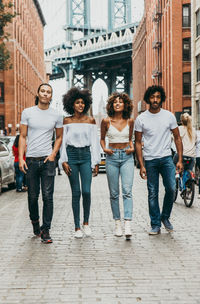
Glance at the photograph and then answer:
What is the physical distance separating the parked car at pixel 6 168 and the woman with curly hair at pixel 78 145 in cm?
771

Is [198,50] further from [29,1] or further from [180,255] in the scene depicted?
[29,1]

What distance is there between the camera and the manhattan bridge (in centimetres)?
9338

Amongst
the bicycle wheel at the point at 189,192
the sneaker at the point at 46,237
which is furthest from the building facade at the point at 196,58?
the sneaker at the point at 46,237

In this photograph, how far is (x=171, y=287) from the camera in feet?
15.4

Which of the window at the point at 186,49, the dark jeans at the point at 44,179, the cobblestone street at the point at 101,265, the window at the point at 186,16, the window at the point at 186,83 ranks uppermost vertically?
the window at the point at 186,16

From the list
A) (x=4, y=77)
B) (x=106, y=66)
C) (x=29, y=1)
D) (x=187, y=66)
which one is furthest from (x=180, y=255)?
(x=106, y=66)

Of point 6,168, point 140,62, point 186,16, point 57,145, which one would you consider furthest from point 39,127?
point 140,62

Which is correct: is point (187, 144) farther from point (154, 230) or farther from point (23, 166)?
point (23, 166)

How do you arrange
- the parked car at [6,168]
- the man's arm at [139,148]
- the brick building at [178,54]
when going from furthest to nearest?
the brick building at [178,54], the parked car at [6,168], the man's arm at [139,148]

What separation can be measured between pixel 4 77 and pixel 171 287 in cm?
5576

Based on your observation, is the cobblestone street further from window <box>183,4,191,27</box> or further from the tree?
window <box>183,4,191,27</box>

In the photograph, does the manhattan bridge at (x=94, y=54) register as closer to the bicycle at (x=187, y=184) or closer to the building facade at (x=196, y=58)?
the building facade at (x=196, y=58)

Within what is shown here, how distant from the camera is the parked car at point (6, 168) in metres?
14.8

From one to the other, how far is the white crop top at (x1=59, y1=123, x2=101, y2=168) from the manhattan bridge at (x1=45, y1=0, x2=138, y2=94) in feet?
274
